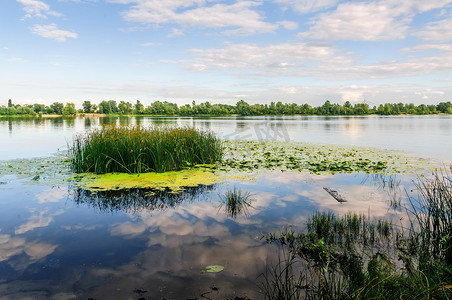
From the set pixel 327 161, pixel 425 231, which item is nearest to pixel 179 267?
pixel 425 231

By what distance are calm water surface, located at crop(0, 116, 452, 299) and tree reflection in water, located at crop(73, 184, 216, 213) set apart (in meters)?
0.03

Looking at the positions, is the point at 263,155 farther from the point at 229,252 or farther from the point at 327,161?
the point at 229,252

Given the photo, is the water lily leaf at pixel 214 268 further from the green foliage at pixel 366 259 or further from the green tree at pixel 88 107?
the green tree at pixel 88 107

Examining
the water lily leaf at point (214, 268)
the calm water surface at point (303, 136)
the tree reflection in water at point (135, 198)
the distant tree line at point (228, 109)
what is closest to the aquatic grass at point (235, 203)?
the tree reflection in water at point (135, 198)

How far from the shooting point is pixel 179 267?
447cm

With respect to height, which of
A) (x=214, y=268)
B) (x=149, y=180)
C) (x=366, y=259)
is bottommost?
(x=214, y=268)

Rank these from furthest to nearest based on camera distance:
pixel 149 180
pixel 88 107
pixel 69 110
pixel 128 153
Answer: pixel 88 107 < pixel 69 110 < pixel 128 153 < pixel 149 180

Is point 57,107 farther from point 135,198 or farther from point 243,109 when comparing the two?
point 135,198

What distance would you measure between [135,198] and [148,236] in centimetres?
267

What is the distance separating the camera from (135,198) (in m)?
8.02

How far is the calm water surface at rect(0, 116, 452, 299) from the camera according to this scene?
13.1 feet

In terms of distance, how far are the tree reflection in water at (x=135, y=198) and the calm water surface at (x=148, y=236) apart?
0.03m

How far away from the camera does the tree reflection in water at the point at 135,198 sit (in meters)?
7.32

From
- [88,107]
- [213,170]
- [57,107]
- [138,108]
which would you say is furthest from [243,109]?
[213,170]
